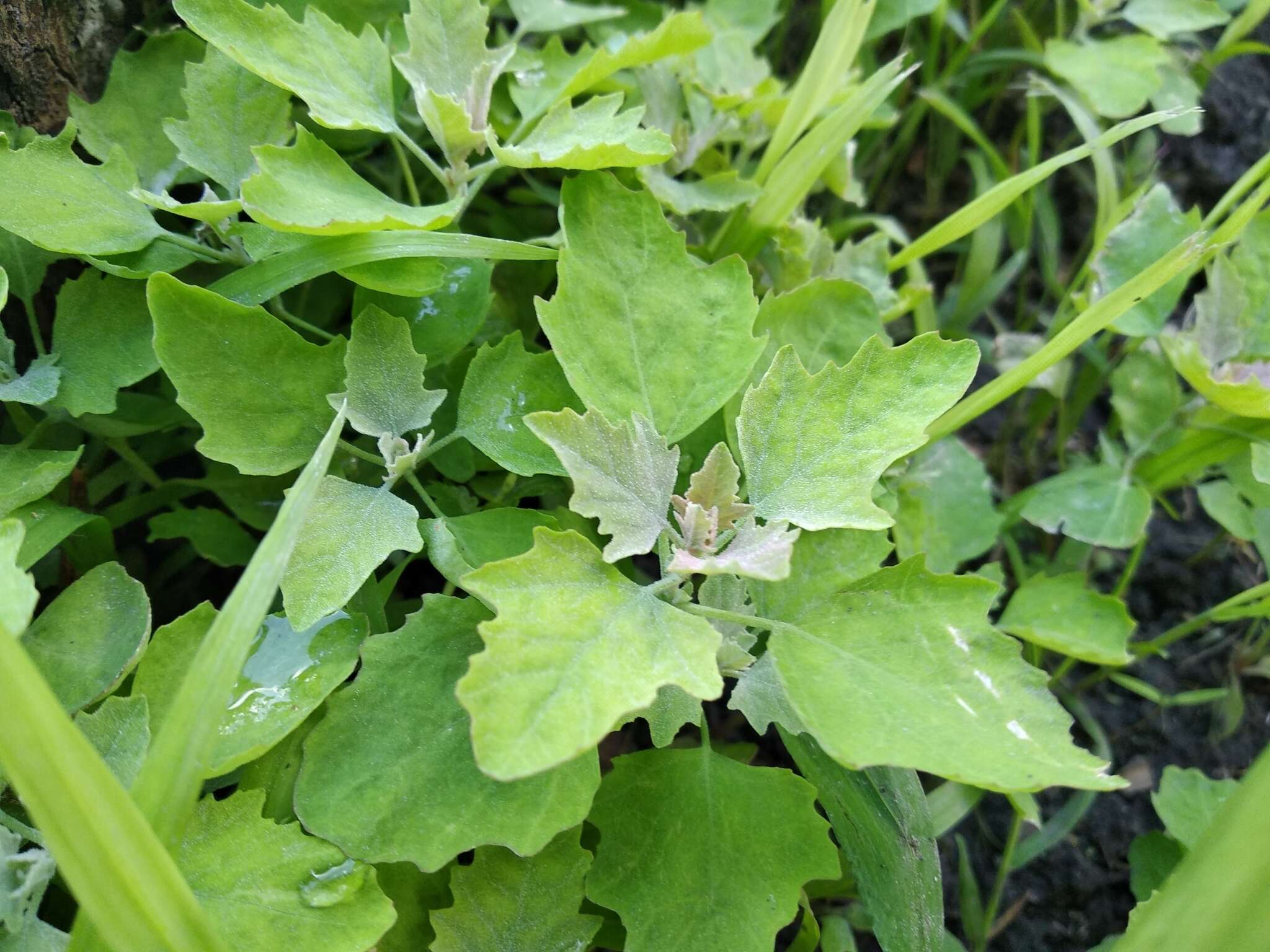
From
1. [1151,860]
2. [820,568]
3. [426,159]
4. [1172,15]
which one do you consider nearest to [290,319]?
[426,159]

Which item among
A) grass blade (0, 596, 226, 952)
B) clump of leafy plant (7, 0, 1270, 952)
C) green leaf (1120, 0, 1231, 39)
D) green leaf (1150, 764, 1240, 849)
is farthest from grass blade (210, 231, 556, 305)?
green leaf (1120, 0, 1231, 39)

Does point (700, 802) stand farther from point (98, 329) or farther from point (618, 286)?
point (98, 329)

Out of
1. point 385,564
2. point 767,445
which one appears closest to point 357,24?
point 385,564

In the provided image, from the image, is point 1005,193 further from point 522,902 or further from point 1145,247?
point 522,902

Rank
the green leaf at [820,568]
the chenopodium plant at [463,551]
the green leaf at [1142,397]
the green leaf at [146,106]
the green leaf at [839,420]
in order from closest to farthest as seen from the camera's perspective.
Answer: the chenopodium plant at [463,551], the green leaf at [839,420], the green leaf at [820,568], the green leaf at [146,106], the green leaf at [1142,397]

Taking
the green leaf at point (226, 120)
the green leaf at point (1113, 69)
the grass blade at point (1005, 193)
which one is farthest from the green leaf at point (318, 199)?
the green leaf at point (1113, 69)

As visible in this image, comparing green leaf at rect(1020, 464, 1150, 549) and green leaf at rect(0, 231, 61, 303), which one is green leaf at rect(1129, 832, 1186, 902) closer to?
green leaf at rect(1020, 464, 1150, 549)

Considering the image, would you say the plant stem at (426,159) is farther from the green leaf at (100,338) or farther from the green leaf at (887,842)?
the green leaf at (887,842)
